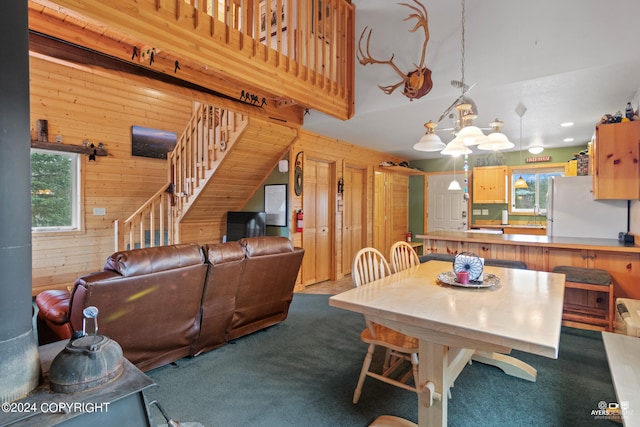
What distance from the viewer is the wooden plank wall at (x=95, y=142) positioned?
15.7ft

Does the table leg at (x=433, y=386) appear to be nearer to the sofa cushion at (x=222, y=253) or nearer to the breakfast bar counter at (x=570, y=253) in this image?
the sofa cushion at (x=222, y=253)

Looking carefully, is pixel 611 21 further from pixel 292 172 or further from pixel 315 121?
pixel 292 172

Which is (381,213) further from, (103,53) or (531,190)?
(103,53)

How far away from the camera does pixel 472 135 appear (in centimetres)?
226

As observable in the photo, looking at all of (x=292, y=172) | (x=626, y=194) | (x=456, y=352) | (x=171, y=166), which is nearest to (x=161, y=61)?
(x=292, y=172)

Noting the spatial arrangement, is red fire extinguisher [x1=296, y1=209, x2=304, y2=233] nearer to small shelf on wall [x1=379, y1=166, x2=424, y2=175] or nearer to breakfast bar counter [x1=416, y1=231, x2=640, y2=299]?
breakfast bar counter [x1=416, y1=231, x2=640, y2=299]

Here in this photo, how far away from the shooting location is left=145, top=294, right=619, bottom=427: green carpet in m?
1.96

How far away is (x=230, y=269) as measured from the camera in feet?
8.61

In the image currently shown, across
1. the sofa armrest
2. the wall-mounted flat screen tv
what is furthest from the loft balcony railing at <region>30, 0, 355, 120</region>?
the sofa armrest

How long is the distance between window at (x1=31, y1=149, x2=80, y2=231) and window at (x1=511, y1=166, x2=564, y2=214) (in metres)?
8.00

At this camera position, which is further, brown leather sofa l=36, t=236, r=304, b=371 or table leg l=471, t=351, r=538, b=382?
table leg l=471, t=351, r=538, b=382

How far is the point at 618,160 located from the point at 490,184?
3.47 metres

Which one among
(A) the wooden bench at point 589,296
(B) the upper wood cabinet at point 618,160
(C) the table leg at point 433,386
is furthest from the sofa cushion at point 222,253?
(B) the upper wood cabinet at point 618,160

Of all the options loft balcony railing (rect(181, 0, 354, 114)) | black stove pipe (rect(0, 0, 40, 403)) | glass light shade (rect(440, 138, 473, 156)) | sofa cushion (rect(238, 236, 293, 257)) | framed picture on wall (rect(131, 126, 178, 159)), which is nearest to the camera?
black stove pipe (rect(0, 0, 40, 403))
